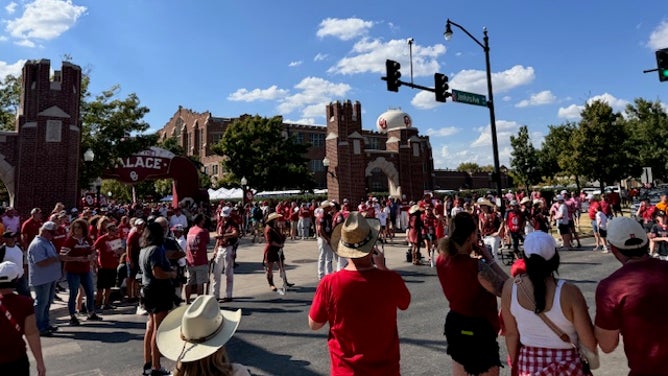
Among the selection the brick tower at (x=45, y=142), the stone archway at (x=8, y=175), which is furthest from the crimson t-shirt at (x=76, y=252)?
the stone archway at (x=8, y=175)

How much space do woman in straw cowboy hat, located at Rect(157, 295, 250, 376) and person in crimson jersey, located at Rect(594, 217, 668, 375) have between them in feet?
Result: 6.87

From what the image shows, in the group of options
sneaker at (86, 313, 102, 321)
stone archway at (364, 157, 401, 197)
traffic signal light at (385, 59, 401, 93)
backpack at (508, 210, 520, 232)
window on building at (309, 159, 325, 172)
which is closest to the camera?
sneaker at (86, 313, 102, 321)

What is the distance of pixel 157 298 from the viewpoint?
4.98 metres

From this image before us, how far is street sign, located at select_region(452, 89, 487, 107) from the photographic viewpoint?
54.3 ft

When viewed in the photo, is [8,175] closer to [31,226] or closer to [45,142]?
[45,142]

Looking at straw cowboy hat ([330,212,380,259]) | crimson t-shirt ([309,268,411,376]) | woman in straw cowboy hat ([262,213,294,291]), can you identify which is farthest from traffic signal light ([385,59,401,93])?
crimson t-shirt ([309,268,411,376])

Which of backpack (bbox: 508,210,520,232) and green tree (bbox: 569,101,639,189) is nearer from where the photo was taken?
backpack (bbox: 508,210,520,232)

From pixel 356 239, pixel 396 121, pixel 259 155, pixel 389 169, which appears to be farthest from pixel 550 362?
pixel 396 121

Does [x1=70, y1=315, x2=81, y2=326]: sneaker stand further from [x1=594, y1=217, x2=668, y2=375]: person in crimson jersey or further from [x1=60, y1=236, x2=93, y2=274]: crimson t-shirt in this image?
[x1=594, y1=217, x2=668, y2=375]: person in crimson jersey

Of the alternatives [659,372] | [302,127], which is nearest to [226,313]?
[659,372]

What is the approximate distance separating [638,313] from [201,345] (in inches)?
94.2

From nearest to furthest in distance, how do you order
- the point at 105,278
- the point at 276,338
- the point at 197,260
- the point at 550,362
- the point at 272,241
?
the point at 550,362 → the point at 276,338 → the point at 197,260 → the point at 105,278 → the point at 272,241

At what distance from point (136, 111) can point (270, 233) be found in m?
16.8

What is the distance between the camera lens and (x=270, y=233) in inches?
369
